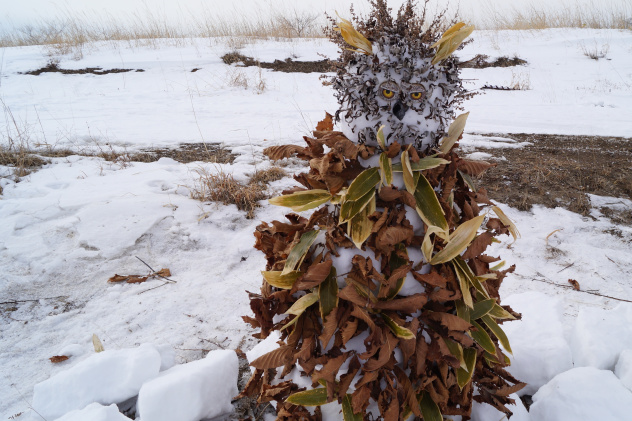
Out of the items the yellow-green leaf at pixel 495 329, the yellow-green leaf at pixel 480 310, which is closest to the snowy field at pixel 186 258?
the yellow-green leaf at pixel 495 329

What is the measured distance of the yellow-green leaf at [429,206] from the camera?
3.17ft

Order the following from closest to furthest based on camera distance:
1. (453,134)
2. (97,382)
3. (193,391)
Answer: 1. (453,134)
2. (193,391)
3. (97,382)

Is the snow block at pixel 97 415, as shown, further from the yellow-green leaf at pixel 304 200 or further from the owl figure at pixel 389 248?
the yellow-green leaf at pixel 304 200

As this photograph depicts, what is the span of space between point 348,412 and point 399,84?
932 millimetres

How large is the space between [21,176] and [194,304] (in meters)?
2.55

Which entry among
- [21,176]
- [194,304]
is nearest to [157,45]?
[21,176]

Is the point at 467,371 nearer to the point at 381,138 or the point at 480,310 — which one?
the point at 480,310

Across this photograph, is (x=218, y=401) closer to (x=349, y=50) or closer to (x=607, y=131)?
(x=349, y=50)

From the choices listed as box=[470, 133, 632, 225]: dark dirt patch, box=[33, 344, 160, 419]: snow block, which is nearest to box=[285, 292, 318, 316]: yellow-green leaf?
box=[33, 344, 160, 419]: snow block

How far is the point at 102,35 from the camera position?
34.5 feet

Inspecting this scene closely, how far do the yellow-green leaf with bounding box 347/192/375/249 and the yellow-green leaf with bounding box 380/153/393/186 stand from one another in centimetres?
6

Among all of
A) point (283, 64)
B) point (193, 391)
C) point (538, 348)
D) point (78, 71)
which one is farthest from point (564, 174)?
point (78, 71)

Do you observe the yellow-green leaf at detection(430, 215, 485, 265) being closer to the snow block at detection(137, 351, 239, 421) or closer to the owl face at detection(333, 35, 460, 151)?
the owl face at detection(333, 35, 460, 151)

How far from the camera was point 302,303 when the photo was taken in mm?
1044
